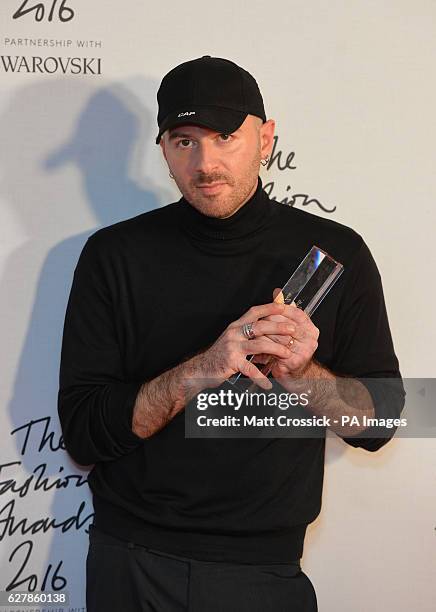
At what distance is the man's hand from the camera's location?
122 centimetres

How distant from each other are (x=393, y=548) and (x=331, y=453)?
22 centimetres

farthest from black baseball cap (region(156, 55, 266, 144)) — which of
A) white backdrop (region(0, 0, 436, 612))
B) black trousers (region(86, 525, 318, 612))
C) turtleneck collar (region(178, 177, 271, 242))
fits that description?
black trousers (region(86, 525, 318, 612))

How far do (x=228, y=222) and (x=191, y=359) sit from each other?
0.24m

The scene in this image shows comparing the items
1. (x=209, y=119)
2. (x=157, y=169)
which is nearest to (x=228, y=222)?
(x=209, y=119)

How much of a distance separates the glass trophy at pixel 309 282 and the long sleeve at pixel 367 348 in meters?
0.16

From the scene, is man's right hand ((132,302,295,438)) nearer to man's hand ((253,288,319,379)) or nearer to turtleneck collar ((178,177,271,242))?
man's hand ((253,288,319,379))

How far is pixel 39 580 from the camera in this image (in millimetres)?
1640

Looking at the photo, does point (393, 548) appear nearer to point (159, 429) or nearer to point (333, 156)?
point (159, 429)

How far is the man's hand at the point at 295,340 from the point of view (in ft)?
4.01

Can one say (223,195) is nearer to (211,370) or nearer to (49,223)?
(211,370)

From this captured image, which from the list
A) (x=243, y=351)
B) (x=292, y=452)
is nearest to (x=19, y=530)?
(x=292, y=452)

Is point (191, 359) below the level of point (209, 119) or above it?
below

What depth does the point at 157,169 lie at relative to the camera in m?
1.62

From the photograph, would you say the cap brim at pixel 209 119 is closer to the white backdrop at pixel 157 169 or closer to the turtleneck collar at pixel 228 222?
the turtleneck collar at pixel 228 222
